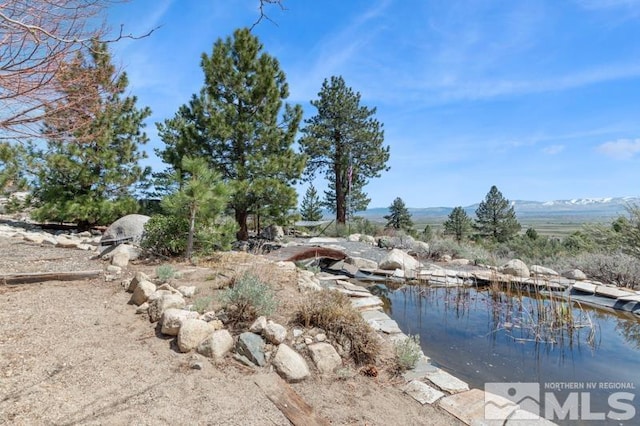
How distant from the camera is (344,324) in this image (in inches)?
122

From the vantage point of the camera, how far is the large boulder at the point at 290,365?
8.36ft

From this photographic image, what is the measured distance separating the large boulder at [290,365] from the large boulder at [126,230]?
5142 mm

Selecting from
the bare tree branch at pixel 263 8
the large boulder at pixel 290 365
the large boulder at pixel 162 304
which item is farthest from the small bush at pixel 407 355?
the bare tree branch at pixel 263 8

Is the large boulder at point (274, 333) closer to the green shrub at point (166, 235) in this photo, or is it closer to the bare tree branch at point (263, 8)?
the bare tree branch at point (263, 8)

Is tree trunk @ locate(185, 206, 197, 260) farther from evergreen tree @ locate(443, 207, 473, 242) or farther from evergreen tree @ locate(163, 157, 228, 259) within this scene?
evergreen tree @ locate(443, 207, 473, 242)

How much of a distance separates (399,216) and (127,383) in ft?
52.3

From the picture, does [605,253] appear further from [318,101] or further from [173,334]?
[318,101]

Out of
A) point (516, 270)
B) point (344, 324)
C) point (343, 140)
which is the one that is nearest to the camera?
point (344, 324)

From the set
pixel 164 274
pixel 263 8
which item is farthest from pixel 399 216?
pixel 263 8

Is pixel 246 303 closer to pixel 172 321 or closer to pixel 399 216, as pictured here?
pixel 172 321

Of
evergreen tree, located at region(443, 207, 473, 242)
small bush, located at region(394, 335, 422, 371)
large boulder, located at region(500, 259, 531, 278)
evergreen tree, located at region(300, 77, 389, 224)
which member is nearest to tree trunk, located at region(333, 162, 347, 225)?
evergreen tree, located at region(300, 77, 389, 224)

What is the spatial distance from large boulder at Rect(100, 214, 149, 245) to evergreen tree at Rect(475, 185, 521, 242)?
1562 centimetres

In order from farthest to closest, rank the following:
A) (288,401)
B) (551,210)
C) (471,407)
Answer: (551,210) < (471,407) < (288,401)

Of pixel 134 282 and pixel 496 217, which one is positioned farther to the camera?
pixel 496 217
